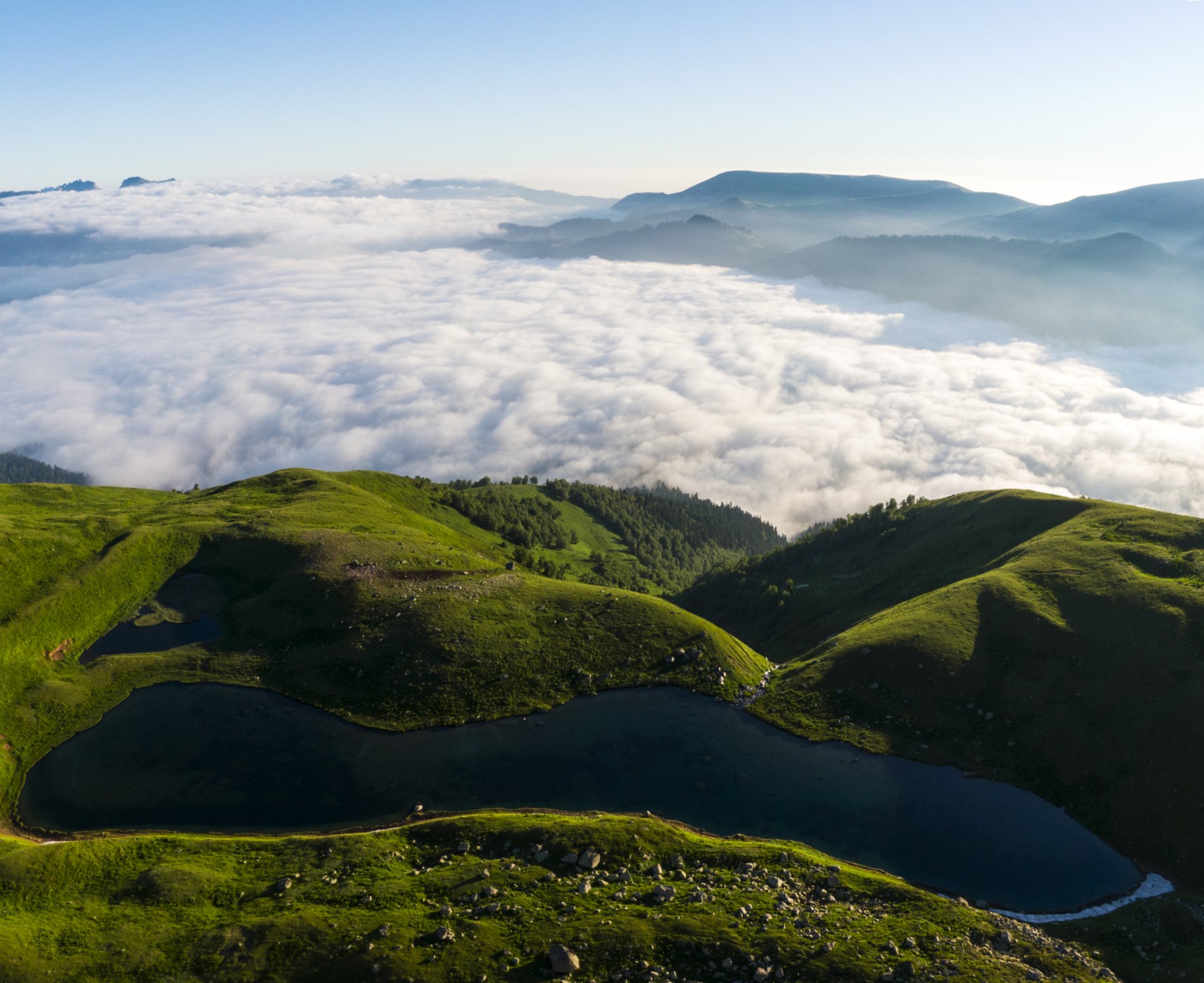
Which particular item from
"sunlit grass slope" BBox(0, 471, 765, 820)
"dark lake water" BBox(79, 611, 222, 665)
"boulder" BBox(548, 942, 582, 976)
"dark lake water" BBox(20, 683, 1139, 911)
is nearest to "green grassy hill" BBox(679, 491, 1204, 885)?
"dark lake water" BBox(20, 683, 1139, 911)

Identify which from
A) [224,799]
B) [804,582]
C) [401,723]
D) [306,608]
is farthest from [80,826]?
[804,582]

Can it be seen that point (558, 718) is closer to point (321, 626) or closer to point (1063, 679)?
point (321, 626)

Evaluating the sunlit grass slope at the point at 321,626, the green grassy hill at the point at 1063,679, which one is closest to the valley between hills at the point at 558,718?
the green grassy hill at the point at 1063,679

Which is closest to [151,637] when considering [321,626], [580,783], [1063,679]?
[321,626]

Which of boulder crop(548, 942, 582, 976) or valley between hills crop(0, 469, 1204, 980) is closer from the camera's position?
boulder crop(548, 942, 582, 976)

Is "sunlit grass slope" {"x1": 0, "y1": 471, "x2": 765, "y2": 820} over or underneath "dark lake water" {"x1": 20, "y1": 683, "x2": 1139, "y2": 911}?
over

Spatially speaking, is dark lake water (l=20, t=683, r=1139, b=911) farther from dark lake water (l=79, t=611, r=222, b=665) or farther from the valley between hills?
dark lake water (l=79, t=611, r=222, b=665)
